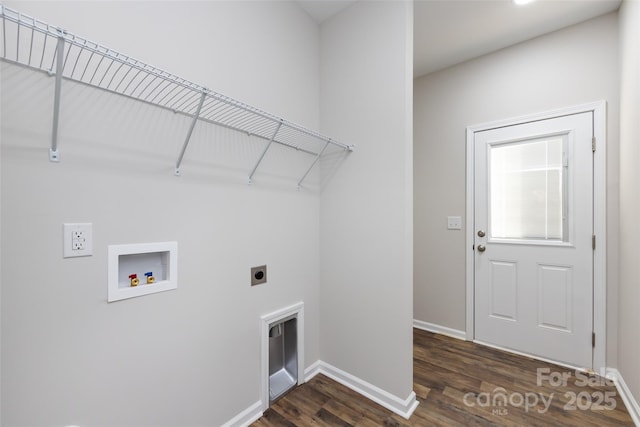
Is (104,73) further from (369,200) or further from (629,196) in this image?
(629,196)

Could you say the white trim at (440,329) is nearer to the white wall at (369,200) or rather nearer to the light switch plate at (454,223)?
the light switch plate at (454,223)

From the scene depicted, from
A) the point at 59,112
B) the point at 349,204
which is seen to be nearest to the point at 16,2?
the point at 59,112

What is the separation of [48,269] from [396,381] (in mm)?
1766

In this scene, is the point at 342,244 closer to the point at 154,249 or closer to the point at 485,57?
the point at 154,249

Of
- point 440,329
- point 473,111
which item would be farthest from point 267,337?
point 473,111

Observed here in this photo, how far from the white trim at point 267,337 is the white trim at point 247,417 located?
0.13 feet

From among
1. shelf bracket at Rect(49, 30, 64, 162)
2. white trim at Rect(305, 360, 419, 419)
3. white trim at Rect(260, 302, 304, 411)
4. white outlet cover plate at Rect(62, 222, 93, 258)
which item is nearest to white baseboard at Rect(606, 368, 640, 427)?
white trim at Rect(305, 360, 419, 419)

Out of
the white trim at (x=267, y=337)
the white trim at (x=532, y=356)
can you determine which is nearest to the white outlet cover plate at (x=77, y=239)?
the white trim at (x=267, y=337)

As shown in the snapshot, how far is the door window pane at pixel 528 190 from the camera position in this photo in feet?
7.00

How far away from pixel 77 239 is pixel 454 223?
274 centimetres

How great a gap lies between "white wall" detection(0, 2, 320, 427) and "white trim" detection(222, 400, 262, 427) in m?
0.03

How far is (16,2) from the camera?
834mm

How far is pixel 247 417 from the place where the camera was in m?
1.47

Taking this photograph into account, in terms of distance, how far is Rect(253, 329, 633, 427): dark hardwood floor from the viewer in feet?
4.93
